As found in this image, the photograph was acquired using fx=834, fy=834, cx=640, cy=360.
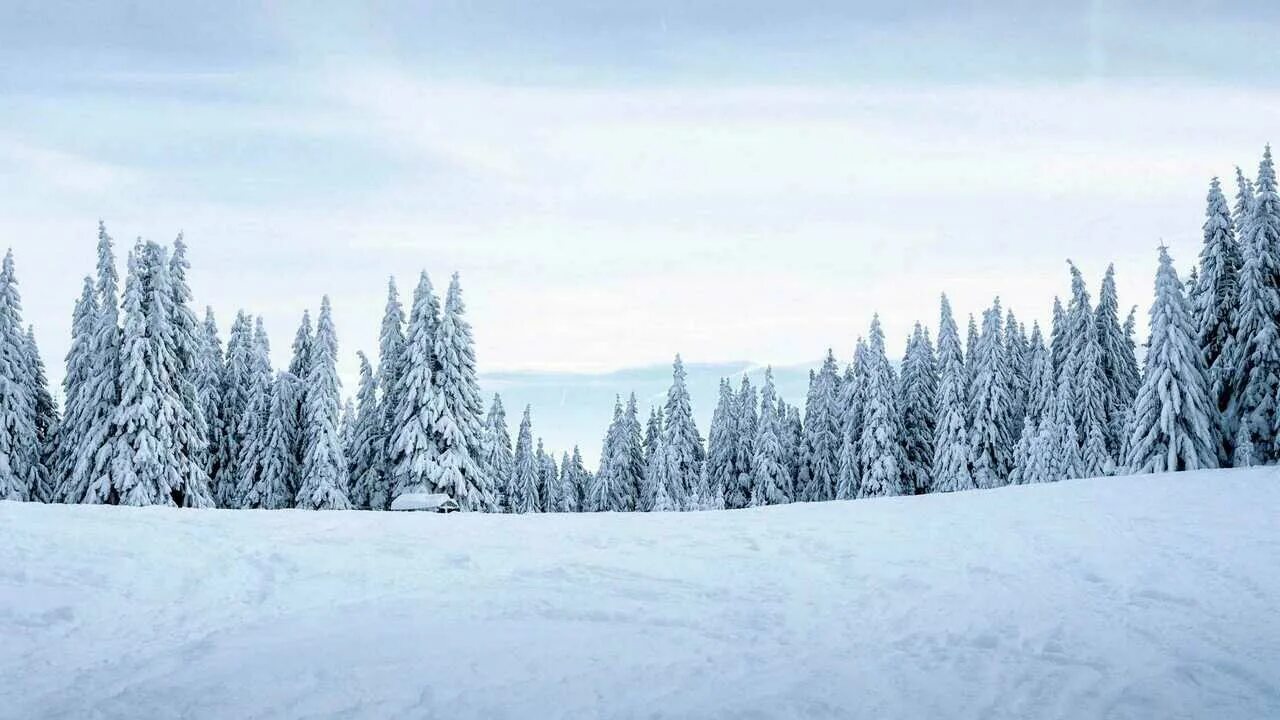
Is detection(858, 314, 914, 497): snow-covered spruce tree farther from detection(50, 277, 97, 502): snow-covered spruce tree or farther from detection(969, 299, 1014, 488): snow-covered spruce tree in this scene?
detection(50, 277, 97, 502): snow-covered spruce tree

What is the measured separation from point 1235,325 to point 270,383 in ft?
162

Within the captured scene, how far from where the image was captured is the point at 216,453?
49.7 meters

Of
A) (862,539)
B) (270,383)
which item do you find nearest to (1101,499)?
(862,539)

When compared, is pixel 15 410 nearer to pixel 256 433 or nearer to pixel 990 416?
pixel 256 433

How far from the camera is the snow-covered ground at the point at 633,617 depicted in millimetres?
9070

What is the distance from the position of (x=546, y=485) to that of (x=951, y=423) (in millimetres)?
45200

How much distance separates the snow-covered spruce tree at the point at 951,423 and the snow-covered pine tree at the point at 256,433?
4160 cm

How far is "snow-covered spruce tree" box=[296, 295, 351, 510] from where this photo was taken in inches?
1738

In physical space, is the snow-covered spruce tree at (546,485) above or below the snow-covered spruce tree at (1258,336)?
below

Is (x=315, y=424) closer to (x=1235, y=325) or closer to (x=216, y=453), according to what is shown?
(x=216, y=453)

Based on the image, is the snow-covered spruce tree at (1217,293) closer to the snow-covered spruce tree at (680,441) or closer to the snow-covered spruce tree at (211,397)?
the snow-covered spruce tree at (680,441)

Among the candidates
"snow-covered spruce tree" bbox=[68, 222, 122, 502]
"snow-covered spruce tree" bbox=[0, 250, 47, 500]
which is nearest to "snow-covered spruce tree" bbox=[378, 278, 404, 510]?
"snow-covered spruce tree" bbox=[68, 222, 122, 502]

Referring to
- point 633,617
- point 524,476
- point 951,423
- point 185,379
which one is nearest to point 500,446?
→ point 524,476

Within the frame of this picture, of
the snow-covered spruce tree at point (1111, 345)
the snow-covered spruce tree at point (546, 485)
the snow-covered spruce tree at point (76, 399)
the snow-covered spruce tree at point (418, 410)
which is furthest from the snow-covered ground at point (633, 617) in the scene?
the snow-covered spruce tree at point (546, 485)
